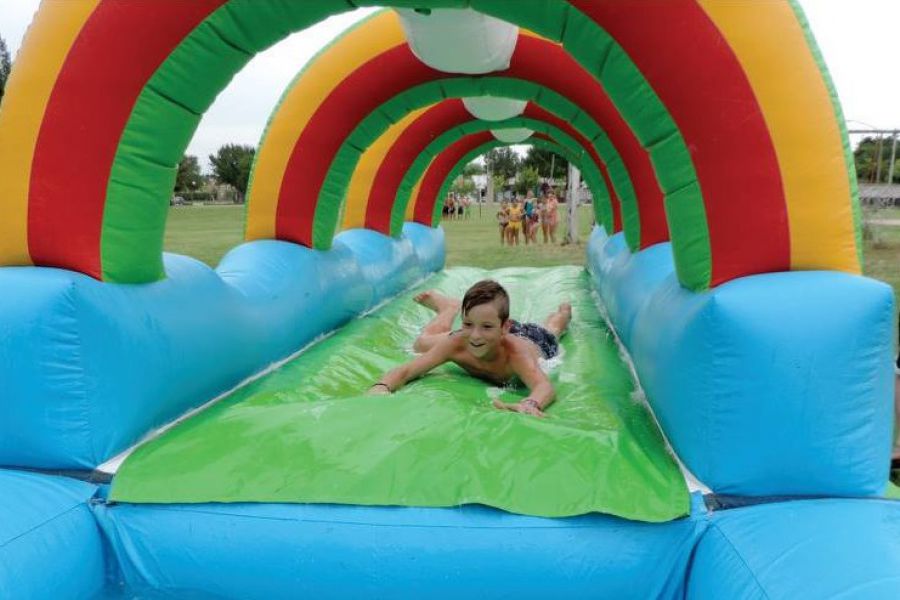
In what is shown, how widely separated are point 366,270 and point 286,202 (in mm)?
998

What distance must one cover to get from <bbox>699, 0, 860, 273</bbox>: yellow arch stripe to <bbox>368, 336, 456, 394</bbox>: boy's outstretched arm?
1367 mm

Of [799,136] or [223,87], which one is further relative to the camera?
[223,87]

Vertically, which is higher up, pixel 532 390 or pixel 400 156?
pixel 400 156

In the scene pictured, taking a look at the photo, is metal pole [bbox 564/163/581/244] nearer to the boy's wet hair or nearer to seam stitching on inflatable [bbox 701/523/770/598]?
the boy's wet hair

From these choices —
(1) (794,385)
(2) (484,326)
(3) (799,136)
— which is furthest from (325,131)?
(1) (794,385)

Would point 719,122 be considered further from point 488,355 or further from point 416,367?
point 416,367

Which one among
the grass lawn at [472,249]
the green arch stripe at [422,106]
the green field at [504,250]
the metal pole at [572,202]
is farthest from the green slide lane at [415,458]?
the metal pole at [572,202]

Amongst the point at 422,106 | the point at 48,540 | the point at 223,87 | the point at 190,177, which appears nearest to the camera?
the point at 48,540

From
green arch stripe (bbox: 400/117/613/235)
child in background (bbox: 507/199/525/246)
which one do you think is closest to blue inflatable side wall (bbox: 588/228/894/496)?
green arch stripe (bbox: 400/117/613/235)

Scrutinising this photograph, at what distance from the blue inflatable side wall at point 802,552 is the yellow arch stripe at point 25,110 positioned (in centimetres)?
185

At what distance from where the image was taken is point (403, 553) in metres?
1.55

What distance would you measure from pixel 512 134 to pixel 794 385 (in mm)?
5305

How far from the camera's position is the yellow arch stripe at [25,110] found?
1888 mm

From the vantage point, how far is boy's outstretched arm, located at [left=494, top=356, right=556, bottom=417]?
224cm
